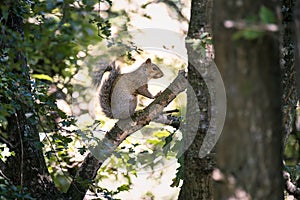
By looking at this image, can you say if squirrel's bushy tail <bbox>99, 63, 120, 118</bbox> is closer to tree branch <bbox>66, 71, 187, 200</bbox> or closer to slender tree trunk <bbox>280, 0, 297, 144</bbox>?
tree branch <bbox>66, 71, 187, 200</bbox>

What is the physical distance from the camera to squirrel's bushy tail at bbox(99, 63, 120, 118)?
266cm

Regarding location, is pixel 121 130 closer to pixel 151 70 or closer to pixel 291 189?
pixel 151 70

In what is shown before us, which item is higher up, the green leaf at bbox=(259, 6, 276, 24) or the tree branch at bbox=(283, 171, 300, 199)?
the green leaf at bbox=(259, 6, 276, 24)

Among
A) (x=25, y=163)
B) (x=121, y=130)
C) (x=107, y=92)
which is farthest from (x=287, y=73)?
(x=107, y=92)

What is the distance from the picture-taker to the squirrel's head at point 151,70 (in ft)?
8.84

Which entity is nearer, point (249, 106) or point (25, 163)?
point (249, 106)

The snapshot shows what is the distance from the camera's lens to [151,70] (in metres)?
2.71

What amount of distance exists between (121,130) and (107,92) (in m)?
0.44

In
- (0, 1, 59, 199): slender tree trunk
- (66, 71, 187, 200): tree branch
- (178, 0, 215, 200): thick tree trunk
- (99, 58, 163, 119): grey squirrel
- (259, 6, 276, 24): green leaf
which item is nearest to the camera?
(259, 6, 276, 24): green leaf

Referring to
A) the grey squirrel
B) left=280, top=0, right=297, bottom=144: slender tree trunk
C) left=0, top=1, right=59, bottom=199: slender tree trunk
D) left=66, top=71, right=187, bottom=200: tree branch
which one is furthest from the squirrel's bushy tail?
left=280, top=0, right=297, bottom=144: slender tree trunk

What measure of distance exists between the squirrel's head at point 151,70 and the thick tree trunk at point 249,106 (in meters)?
1.83

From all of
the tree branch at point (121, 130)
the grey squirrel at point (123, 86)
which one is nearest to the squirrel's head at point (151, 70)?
the grey squirrel at point (123, 86)

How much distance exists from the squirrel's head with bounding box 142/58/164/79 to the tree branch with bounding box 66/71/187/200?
1.42 feet

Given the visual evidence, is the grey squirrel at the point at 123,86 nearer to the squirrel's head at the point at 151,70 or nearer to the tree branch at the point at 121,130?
the squirrel's head at the point at 151,70
